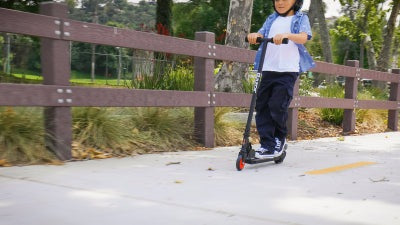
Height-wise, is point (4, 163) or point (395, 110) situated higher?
point (395, 110)

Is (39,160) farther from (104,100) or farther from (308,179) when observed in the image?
(308,179)

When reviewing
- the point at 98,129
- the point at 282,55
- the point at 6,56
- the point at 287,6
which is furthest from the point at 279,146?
the point at 6,56

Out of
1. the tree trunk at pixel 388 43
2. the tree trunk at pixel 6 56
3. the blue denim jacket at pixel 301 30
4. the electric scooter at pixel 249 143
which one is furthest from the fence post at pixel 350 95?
the tree trunk at pixel 6 56

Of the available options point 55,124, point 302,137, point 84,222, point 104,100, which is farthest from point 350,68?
point 84,222

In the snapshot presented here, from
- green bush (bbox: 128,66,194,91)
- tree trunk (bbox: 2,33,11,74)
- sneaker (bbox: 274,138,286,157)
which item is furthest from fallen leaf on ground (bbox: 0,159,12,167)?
tree trunk (bbox: 2,33,11,74)

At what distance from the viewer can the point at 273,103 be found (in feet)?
16.1

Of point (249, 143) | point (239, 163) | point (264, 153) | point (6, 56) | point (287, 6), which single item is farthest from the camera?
Answer: point (6, 56)

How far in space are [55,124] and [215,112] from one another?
275 centimetres

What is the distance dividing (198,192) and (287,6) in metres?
2.42

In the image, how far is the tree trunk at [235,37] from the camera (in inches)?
366

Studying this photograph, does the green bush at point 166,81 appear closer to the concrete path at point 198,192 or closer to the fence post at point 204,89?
the fence post at point 204,89

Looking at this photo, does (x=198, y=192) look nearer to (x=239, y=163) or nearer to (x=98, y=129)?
(x=239, y=163)

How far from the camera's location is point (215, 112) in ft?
22.8

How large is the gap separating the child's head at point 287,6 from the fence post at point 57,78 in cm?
212
